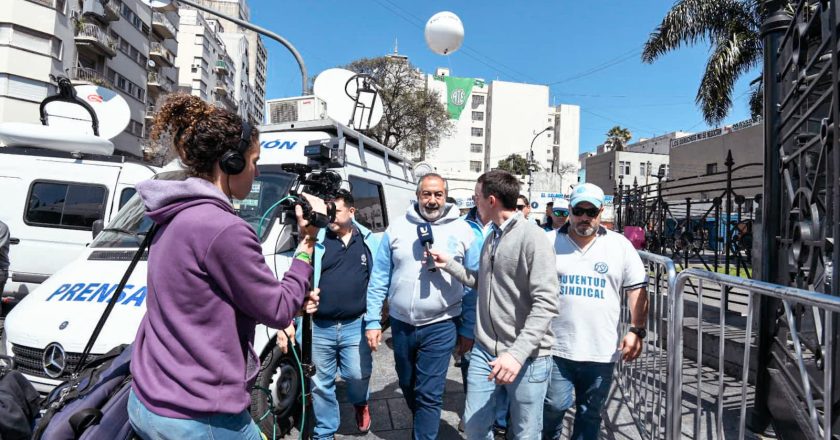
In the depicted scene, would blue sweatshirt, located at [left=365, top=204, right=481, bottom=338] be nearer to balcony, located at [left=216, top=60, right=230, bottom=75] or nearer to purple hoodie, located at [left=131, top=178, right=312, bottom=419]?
purple hoodie, located at [left=131, top=178, right=312, bottom=419]

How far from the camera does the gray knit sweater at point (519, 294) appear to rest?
2.65m

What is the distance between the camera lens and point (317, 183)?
2490 mm

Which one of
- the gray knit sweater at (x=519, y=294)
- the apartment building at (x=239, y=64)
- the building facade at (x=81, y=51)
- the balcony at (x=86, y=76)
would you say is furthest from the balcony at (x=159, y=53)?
the gray knit sweater at (x=519, y=294)

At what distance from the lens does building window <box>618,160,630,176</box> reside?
5891 cm

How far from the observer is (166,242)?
1.57 m

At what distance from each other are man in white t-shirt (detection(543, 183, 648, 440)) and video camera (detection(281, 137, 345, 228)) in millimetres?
1573

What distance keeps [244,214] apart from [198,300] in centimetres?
304

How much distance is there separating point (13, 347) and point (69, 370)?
587 millimetres

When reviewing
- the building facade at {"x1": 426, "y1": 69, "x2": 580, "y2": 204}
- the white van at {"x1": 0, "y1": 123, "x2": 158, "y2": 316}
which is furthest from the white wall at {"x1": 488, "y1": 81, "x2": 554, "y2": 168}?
the white van at {"x1": 0, "y1": 123, "x2": 158, "y2": 316}

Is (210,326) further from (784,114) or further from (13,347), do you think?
(784,114)

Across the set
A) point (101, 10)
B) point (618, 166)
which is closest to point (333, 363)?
point (101, 10)

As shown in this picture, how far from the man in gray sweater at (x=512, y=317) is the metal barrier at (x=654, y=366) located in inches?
33.1

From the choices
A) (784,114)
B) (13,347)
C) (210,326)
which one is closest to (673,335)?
(784,114)

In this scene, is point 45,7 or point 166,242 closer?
point 166,242
